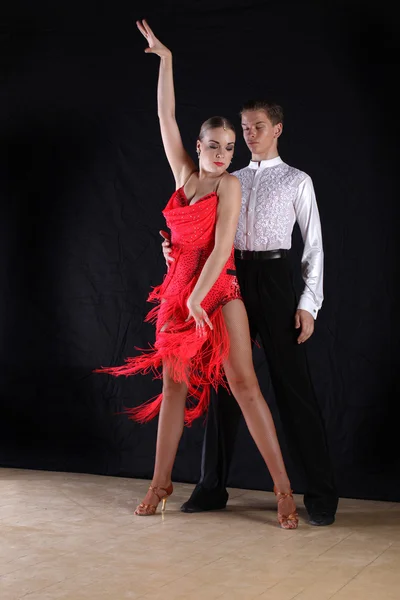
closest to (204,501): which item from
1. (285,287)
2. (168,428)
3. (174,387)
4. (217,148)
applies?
(168,428)

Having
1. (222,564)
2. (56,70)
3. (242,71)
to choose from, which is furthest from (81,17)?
(222,564)

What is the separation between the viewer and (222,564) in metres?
2.81

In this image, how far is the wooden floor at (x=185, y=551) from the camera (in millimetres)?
2555

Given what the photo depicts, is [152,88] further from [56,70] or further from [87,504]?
[87,504]

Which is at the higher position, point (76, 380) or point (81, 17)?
point (81, 17)

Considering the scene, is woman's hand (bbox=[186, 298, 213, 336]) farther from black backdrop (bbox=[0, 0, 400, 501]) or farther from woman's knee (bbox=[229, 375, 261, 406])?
black backdrop (bbox=[0, 0, 400, 501])

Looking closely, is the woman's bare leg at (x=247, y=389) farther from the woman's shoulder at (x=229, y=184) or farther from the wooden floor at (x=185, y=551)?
the woman's shoulder at (x=229, y=184)

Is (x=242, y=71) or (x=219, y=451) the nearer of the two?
(x=219, y=451)

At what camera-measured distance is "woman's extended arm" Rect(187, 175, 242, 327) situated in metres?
3.30

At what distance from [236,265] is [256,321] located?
237 millimetres

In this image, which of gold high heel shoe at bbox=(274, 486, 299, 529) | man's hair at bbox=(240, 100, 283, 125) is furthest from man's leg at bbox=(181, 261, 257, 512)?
man's hair at bbox=(240, 100, 283, 125)

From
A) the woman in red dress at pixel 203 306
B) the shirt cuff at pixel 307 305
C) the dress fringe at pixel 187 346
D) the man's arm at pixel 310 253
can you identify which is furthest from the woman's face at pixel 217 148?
the shirt cuff at pixel 307 305

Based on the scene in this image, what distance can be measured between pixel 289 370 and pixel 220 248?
1.84 feet

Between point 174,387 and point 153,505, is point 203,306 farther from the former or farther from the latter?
point 153,505
